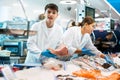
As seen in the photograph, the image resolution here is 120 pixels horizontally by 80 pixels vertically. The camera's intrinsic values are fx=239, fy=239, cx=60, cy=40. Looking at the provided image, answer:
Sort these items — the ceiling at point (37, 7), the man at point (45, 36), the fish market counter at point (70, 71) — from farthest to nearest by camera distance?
1. the ceiling at point (37, 7)
2. the man at point (45, 36)
3. the fish market counter at point (70, 71)

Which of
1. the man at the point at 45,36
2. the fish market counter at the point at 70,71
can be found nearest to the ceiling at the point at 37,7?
the man at the point at 45,36

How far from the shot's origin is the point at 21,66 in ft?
6.82

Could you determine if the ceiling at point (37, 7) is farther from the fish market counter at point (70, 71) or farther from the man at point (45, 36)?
the fish market counter at point (70, 71)

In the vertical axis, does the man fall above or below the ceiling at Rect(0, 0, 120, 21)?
below

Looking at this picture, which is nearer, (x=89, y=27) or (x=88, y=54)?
(x=88, y=54)

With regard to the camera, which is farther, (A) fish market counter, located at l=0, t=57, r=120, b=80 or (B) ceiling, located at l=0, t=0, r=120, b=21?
(B) ceiling, located at l=0, t=0, r=120, b=21

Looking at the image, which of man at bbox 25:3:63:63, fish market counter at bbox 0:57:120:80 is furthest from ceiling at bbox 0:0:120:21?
fish market counter at bbox 0:57:120:80

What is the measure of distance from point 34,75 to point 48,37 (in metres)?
0.99

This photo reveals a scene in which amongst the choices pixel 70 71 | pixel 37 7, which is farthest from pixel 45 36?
pixel 37 7

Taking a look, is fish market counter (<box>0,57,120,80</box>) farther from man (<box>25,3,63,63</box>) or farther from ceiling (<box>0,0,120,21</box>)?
ceiling (<box>0,0,120,21</box>)

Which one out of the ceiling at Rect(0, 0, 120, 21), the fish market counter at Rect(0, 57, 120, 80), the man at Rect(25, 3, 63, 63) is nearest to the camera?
the fish market counter at Rect(0, 57, 120, 80)

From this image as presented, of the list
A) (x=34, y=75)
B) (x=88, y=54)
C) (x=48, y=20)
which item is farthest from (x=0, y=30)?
(x=88, y=54)

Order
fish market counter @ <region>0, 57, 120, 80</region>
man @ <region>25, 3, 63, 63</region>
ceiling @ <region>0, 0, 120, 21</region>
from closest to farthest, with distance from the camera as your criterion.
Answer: fish market counter @ <region>0, 57, 120, 80</region>, man @ <region>25, 3, 63, 63</region>, ceiling @ <region>0, 0, 120, 21</region>

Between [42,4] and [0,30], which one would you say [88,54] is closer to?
[0,30]
